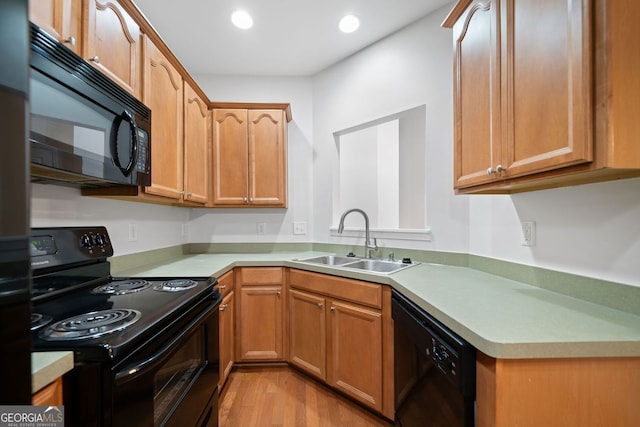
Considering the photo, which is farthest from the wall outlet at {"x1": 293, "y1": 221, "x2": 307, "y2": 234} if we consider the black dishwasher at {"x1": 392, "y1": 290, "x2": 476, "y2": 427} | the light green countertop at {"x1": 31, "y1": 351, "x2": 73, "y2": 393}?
the light green countertop at {"x1": 31, "y1": 351, "x2": 73, "y2": 393}

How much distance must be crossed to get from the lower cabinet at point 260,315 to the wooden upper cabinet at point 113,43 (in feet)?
4.55

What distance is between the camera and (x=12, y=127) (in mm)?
404

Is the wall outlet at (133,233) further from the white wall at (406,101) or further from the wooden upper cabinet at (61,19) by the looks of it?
the white wall at (406,101)

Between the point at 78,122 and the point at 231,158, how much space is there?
1.51 meters

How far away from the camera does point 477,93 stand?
49.3 inches

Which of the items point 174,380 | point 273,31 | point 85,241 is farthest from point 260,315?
point 273,31

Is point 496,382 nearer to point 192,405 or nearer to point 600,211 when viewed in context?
point 600,211

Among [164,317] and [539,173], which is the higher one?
[539,173]

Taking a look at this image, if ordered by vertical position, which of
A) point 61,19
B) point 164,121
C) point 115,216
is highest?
point 61,19

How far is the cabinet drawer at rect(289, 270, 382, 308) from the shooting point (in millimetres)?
1619

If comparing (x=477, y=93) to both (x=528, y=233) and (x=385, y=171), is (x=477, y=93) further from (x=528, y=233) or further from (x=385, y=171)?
(x=385, y=171)

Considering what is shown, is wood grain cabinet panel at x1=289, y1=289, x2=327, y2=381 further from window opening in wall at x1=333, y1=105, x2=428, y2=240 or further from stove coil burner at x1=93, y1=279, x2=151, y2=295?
stove coil burner at x1=93, y1=279, x2=151, y2=295

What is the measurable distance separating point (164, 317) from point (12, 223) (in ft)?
2.26

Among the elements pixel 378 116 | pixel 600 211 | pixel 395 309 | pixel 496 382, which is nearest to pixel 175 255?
pixel 395 309
